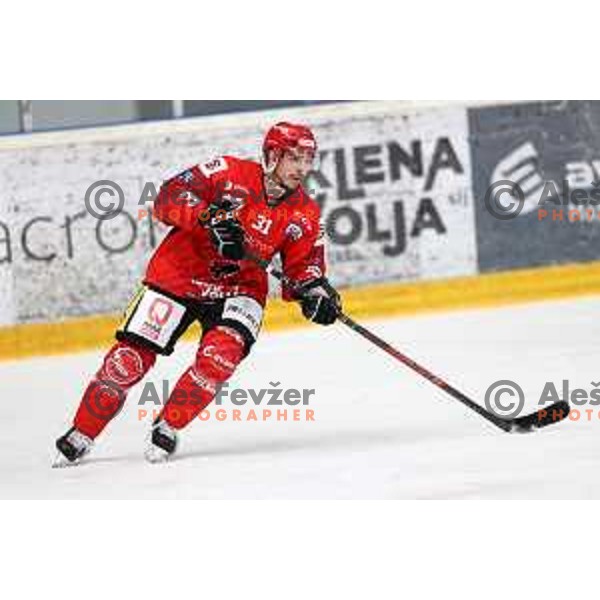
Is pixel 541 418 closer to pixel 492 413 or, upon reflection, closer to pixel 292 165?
pixel 492 413

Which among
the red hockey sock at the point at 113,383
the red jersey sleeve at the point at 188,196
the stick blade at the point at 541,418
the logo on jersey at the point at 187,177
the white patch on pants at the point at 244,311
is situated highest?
the logo on jersey at the point at 187,177

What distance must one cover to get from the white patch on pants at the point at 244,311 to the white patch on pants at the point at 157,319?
0.12 m

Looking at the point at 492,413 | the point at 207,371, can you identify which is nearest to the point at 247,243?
the point at 207,371

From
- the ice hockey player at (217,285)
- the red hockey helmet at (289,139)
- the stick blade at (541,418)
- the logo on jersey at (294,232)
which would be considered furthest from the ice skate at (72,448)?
the stick blade at (541,418)

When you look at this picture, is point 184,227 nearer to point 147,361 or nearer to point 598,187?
point 147,361

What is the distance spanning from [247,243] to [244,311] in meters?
0.16

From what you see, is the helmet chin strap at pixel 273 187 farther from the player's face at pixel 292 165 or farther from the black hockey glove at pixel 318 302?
the black hockey glove at pixel 318 302

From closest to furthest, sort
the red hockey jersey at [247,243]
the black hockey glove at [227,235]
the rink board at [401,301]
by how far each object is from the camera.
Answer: the black hockey glove at [227,235], the red hockey jersey at [247,243], the rink board at [401,301]

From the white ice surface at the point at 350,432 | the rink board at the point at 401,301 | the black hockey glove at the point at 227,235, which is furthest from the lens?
the rink board at the point at 401,301

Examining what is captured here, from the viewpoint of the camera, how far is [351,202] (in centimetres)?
714

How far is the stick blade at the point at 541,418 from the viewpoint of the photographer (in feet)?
18.6

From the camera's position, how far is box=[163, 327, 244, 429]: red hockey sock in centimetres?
541
